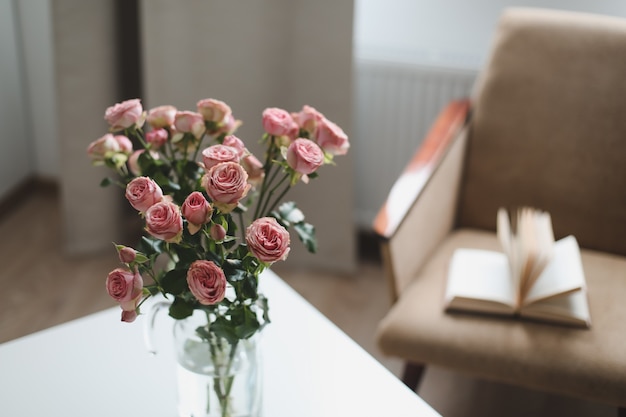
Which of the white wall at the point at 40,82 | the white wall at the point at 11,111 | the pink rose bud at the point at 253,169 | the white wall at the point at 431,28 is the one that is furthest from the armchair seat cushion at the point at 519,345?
the white wall at the point at 11,111

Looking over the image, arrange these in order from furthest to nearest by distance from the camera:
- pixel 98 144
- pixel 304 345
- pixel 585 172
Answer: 1. pixel 585 172
2. pixel 304 345
3. pixel 98 144

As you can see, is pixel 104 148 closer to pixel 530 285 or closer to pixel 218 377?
pixel 218 377

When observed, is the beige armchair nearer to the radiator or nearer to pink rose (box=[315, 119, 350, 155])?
the radiator

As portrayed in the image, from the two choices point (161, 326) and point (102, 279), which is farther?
point (102, 279)

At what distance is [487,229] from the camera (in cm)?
192

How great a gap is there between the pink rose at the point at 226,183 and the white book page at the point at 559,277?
0.77 m

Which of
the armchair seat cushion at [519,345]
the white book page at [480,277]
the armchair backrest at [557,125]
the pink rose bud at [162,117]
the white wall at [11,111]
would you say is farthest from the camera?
→ the white wall at [11,111]

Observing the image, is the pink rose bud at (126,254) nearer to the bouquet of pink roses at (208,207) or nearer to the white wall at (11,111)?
the bouquet of pink roses at (208,207)

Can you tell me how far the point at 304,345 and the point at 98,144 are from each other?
0.46 metres

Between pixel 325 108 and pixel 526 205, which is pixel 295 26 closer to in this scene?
pixel 325 108

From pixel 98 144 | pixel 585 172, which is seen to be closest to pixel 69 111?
pixel 98 144

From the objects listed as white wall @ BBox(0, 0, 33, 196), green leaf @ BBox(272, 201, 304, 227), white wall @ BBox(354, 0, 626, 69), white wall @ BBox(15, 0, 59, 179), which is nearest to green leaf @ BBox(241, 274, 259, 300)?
green leaf @ BBox(272, 201, 304, 227)

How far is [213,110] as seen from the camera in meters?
1.10

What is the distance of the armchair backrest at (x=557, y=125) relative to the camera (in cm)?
178
